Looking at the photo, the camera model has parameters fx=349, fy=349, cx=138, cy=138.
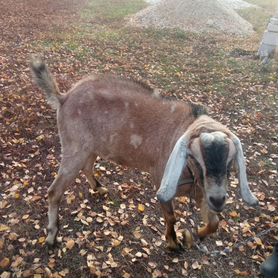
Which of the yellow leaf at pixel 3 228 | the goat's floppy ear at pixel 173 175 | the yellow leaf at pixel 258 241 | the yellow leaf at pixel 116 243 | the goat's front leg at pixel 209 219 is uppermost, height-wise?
the goat's floppy ear at pixel 173 175

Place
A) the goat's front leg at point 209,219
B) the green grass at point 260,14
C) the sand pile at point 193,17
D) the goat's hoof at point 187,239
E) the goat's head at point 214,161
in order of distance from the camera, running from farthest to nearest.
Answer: the green grass at point 260,14 < the sand pile at point 193,17 < the goat's hoof at point 187,239 < the goat's front leg at point 209,219 < the goat's head at point 214,161

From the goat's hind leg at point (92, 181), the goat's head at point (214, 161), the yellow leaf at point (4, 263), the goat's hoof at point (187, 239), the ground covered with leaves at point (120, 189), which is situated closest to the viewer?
the goat's head at point (214, 161)

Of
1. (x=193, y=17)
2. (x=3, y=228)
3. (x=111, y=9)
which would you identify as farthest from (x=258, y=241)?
(x=111, y=9)

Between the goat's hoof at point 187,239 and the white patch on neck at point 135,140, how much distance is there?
1478 millimetres

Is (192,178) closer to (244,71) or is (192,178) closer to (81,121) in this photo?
(81,121)

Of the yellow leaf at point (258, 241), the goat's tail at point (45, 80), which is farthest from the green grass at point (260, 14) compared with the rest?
the goat's tail at point (45, 80)

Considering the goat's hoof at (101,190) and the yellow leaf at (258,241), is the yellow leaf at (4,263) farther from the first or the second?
the yellow leaf at (258,241)

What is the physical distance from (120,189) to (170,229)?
1641 millimetres

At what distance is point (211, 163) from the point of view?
3.49 m

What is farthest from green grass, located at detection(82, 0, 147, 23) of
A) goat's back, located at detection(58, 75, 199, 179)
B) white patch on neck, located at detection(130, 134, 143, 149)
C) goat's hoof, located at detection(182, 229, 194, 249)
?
goat's hoof, located at detection(182, 229, 194, 249)

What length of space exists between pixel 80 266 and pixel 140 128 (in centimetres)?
206

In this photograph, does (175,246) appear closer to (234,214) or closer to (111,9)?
(234,214)

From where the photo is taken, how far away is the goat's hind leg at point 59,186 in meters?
4.84

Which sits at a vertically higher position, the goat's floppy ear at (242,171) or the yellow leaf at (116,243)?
the goat's floppy ear at (242,171)
